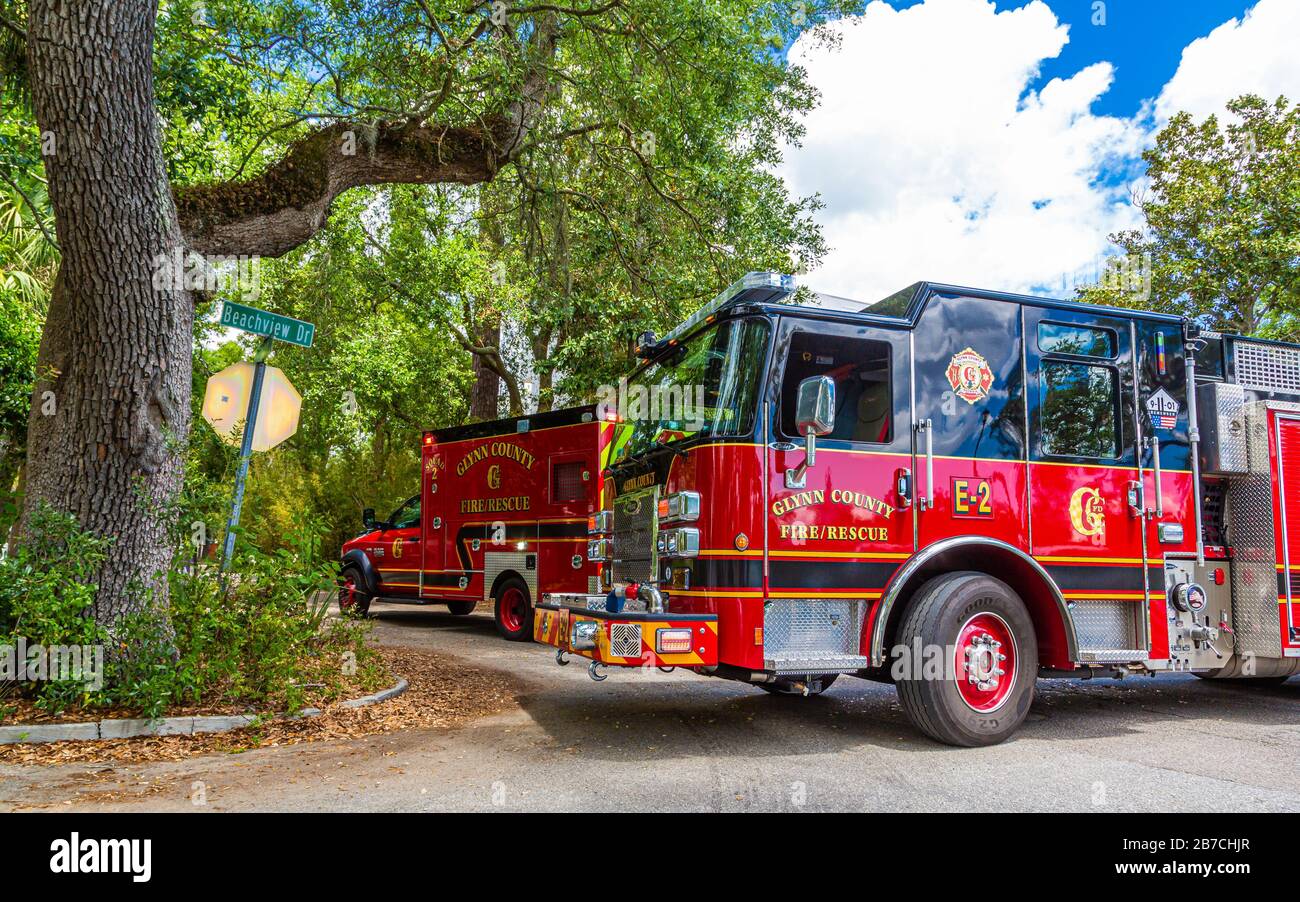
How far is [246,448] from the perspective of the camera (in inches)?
249

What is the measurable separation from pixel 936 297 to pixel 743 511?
224 cm

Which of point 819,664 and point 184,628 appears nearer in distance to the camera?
point 819,664

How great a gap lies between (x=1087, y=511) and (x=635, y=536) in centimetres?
336

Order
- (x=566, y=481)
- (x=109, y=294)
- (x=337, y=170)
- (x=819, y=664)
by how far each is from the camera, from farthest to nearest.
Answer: (x=566, y=481), (x=337, y=170), (x=109, y=294), (x=819, y=664)

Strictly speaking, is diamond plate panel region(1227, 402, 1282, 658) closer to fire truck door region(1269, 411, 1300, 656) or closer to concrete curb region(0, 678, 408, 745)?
fire truck door region(1269, 411, 1300, 656)

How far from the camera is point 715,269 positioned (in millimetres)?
13039

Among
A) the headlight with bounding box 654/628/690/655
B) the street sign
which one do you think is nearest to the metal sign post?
the street sign

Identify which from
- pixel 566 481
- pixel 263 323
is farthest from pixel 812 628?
pixel 566 481

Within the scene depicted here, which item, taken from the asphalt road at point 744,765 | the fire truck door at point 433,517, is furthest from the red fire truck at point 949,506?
the fire truck door at point 433,517

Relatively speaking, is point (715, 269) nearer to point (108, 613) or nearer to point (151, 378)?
point (151, 378)

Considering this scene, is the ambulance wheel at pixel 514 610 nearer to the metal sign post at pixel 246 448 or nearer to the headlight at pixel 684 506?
the metal sign post at pixel 246 448

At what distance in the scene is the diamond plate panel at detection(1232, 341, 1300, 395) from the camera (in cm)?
732

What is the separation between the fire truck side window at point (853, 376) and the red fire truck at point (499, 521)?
15.9ft

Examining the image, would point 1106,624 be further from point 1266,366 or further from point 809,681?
point 1266,366
